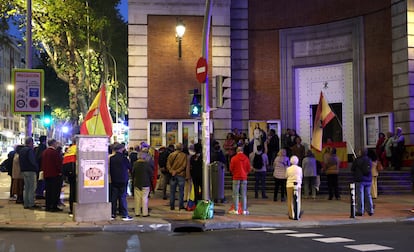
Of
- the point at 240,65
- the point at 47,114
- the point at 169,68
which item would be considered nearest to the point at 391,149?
the point at 240,65

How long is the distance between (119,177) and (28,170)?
11.9 ft

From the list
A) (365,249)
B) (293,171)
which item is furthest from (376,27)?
(365,249)

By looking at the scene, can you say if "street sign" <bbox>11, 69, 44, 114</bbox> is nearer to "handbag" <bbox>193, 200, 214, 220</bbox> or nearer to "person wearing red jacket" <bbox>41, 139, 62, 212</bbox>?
"person wearing red jacket" <bbox>41, 139, 62, 212</bbox>

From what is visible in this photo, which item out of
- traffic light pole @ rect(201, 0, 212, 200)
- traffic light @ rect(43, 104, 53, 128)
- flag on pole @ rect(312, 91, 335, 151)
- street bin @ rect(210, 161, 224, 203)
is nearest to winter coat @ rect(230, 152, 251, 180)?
street bin @ rect(210, 161, 224, 203)

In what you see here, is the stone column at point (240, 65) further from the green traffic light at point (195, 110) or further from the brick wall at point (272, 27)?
the green traffic light at point (195, 110)

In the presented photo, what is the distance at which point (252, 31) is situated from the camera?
26.3m

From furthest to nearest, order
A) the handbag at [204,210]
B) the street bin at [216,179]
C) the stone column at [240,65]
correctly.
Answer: the stone column at [240,65] < the street bin at [216,179] < the handbag at [204,210]

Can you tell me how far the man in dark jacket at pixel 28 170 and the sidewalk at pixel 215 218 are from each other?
36 centimetres

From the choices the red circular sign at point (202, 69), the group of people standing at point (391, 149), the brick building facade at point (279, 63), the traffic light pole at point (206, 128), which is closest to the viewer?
the traffic light pole at point (206, 128)

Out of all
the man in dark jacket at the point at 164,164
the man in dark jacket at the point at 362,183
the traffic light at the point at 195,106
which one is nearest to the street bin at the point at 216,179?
the traffic light at the point at 195,106

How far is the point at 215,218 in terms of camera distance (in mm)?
13523

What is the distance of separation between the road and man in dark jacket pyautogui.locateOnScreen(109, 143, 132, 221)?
1496mm

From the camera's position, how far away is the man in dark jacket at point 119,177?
42.8 feet

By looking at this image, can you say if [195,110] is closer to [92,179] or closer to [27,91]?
[92,179]
